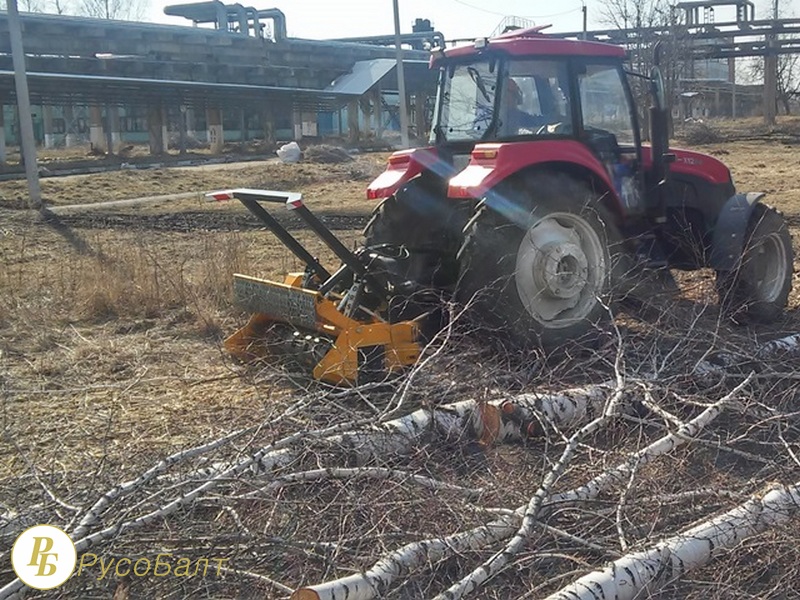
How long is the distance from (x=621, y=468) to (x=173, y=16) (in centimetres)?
4989

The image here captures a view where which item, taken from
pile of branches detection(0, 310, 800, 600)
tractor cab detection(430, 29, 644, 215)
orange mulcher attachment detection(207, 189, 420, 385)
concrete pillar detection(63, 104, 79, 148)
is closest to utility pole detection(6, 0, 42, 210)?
tractor cab detection(430, 29, 644, 215)

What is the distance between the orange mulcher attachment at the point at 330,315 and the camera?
536 centimetres

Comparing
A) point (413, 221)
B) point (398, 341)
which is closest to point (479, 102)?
point (413, 221)

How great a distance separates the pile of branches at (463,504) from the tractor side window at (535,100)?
220cm

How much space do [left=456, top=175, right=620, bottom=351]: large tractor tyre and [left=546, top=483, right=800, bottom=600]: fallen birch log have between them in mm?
2162

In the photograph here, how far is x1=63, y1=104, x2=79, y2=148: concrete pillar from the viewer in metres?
40.8

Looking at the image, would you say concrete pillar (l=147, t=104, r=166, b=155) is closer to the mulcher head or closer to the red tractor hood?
the red tractor hood

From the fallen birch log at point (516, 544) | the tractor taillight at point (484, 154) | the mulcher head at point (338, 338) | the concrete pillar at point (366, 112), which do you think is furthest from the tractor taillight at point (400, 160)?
the concrete pillar at point (366, 112)

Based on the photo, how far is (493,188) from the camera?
19.0ft

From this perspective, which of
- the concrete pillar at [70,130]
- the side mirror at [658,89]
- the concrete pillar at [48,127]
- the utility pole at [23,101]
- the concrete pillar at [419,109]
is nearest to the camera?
the side mirror at [658,89]

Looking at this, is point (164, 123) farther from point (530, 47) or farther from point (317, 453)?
point (317, 453)

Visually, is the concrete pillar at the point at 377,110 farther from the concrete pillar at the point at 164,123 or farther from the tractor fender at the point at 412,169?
the tractor fender at the point at 412,169

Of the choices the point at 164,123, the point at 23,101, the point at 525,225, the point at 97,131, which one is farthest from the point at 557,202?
the point at 164,123

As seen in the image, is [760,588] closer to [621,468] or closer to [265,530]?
[621,468]
